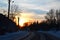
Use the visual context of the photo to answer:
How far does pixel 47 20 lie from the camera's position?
138m

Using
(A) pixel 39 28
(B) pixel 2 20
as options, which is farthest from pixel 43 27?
(B) pixel 2 20

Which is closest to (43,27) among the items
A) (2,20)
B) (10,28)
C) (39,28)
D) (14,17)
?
(39,28)

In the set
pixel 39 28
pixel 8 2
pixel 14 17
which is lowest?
pixel 39 28

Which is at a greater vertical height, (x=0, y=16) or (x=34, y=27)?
(x=0, y=16)

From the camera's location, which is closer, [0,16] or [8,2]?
[0,16]

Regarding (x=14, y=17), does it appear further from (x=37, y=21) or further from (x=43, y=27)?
(x=37, y=21)

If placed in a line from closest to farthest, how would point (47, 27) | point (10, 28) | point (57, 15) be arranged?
point (10, 28) < point (47, 27) < point (57, 15)

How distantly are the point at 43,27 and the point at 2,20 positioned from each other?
245 feet

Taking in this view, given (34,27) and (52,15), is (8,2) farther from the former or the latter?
(52,15)

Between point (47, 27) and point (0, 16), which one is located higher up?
point (0, 16)

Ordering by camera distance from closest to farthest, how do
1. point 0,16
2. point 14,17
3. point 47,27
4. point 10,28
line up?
point 0,16 → point 10,28 → point 14,17 → point 47,27

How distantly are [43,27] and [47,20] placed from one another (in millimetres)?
13859

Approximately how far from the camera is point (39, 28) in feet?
419

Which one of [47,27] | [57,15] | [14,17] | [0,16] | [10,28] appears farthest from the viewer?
Answer: [57,15]
